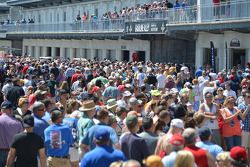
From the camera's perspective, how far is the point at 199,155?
777cm

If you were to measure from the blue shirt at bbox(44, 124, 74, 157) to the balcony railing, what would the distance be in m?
18.1

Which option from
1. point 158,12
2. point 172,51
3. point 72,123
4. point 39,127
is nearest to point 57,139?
point 39,127

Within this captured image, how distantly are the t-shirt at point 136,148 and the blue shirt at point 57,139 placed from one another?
1.25 metres

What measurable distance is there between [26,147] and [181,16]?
78.9 ft

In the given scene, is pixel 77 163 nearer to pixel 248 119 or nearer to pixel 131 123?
pixel 131 123

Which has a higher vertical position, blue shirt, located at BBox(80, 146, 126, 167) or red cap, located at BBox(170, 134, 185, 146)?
red cap, located at BBox(170, 134, 185, 146)

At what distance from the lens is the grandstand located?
29.1 metres

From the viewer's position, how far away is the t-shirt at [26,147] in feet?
29.1

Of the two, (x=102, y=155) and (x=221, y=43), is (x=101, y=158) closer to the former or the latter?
(x=102, y=155)

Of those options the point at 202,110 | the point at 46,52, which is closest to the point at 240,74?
the point at 202,110

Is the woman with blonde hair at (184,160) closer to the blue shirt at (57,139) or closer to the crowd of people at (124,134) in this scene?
the crowd of people at (124,134)

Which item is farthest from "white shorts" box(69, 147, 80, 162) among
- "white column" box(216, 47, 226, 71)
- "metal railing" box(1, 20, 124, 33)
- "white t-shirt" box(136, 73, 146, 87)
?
"metal railing" box(1, 20, 124, 33)

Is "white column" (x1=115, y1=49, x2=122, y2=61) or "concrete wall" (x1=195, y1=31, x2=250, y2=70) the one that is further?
"white column" (x1=115, y1=49, x2=122, y2=61)

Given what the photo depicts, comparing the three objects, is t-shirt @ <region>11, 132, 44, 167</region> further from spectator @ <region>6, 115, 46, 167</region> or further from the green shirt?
the green shirt
